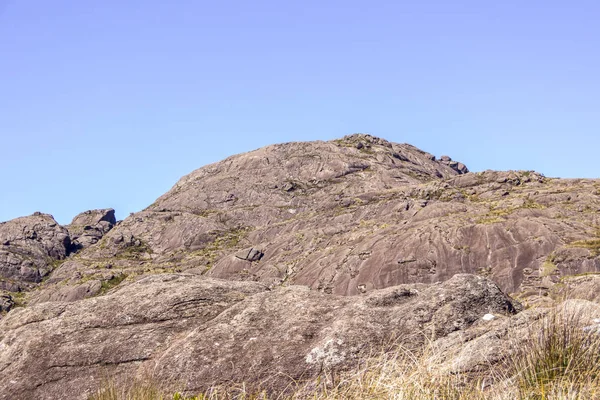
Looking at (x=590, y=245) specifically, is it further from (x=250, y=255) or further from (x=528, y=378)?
(x=528, y=378)

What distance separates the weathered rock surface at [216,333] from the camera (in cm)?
1419

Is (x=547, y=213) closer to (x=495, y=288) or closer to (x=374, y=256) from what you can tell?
(x=374, y=256)

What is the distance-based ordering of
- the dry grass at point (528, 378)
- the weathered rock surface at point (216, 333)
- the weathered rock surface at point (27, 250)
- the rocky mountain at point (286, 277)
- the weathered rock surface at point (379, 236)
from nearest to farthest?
the dry grass at point (528, 378)
the weathered rock surface at point (216, 333)
the rocky mountain at point (286, 277)
the weathered rock surface at point (379, 236)
the weathered rock surface at point (27, 250)

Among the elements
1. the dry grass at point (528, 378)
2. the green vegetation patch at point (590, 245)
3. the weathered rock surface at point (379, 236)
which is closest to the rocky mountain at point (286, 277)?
the green vegetation patch at point (590, 245)

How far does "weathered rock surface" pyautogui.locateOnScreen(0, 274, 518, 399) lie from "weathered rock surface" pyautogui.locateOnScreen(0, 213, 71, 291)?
6220 inches

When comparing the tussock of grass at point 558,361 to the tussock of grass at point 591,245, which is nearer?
the tussock of grass at point 558,361

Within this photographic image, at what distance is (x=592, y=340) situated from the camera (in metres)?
9.22

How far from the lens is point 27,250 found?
18175cm

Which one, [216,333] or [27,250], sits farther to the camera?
[27,250]

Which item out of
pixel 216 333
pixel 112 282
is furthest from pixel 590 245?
pixel 112 282

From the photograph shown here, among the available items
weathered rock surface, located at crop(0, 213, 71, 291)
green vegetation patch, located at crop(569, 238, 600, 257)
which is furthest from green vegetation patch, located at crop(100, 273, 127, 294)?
green vegetation patch, located at crop(569, 238, 600, 257)

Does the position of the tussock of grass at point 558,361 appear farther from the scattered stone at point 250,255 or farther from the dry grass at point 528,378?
the scattered stone at point 250,255

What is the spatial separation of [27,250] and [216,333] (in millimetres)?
184514

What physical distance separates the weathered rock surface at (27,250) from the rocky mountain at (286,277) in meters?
0.57
